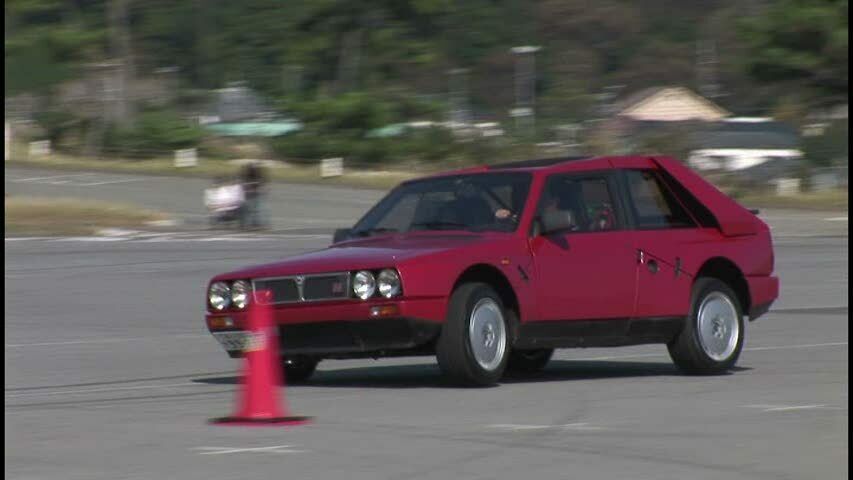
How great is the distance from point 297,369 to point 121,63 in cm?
8293

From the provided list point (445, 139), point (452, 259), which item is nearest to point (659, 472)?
point (452, 259)

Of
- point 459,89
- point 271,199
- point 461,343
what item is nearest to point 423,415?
point 461,343

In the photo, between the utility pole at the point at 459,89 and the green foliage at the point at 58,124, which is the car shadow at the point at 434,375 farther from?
the utility pole at the point at 459,89

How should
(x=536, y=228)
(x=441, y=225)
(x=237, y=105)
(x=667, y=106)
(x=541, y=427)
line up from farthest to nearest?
(x=667, y=106) → (x=237, y=105) → (x=441, y=225) → (x=536, y=228) → (x=541, y=427)

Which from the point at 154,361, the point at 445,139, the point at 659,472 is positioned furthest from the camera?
the point at 445,139

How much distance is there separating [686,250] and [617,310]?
784 millimetres

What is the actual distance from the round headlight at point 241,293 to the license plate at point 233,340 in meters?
0.19

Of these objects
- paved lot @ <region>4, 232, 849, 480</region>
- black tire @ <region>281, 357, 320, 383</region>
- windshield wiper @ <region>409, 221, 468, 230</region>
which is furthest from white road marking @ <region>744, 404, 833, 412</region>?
black tire @ <region>281, 357, 320, 383</region>

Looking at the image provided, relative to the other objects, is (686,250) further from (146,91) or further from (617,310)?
(146,91)

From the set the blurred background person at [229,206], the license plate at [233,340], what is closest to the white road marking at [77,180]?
the blurred background person at [229,206]

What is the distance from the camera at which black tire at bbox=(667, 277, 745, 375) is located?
479 inches

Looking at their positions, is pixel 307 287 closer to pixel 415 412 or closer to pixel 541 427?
pixel 415 412

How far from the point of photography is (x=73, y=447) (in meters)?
8.30

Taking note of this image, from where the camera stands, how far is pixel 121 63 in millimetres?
92625
